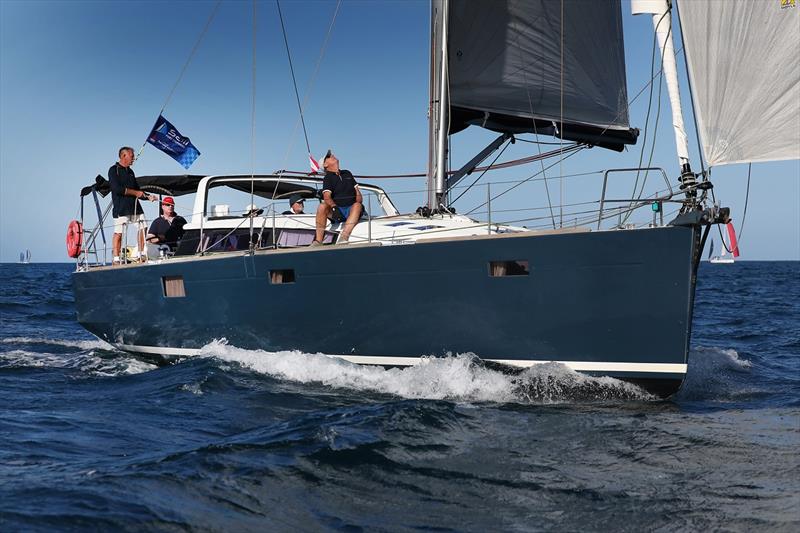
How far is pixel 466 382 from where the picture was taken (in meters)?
7.69

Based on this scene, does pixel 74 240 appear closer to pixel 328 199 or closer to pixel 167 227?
pixel 167 227

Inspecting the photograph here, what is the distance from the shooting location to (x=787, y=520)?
422cm

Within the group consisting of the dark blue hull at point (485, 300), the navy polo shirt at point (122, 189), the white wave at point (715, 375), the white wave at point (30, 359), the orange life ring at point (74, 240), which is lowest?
the white wave at point (715, 375)

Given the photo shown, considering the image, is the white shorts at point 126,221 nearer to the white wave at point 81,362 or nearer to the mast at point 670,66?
the white wave at point 81,362

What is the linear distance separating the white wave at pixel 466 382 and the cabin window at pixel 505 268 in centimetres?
87

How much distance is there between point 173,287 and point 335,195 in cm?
245

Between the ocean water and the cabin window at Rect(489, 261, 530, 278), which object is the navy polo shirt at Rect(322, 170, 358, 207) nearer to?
the ocean water

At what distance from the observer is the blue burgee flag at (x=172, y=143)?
1205cm

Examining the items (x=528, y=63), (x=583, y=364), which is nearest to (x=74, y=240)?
(x=528, y=63)

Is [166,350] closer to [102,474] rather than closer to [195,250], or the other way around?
[195,250]

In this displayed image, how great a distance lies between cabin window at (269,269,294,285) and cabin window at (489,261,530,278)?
2.37 metres

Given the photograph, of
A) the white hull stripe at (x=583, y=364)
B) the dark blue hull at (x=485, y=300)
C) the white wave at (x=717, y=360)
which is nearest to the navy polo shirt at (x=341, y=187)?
the dark blue hull at (x=485, y=300)

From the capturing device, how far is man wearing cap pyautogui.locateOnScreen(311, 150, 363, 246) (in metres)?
9.07

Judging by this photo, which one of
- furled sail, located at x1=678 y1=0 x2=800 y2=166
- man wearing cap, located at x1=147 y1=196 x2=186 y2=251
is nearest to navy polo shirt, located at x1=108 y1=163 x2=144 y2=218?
man wearing cap, located at x1=147 y1=196 x2=186 y2=251
